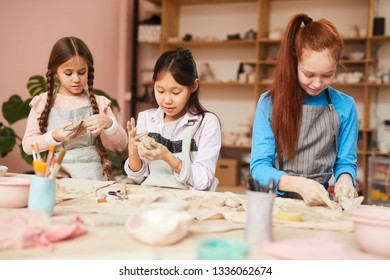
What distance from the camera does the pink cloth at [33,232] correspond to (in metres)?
0.89

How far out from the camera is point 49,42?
3.80m

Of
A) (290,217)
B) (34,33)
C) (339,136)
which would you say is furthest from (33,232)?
(34,33)

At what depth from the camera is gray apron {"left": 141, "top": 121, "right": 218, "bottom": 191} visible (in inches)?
66.3

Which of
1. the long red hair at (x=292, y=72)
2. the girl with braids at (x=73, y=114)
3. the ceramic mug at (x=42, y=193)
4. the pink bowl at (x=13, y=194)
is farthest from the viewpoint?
the girl with braids at (x=73, y=114)

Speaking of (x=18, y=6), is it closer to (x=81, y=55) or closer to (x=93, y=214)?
A: (x=81, y=55)

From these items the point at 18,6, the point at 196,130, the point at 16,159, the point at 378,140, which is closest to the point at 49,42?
the point at 18,6

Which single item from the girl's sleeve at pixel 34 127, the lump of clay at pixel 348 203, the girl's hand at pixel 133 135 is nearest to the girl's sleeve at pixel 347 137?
the lump of clay at pixel 348 203

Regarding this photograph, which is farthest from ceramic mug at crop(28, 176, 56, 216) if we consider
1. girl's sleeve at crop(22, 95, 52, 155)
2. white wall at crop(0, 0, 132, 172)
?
white wall at crop(0, 0, 132, 172)

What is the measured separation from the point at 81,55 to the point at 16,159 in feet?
6.59

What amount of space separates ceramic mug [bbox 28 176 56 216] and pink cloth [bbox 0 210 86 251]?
102mm

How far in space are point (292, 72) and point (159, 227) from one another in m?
0.88

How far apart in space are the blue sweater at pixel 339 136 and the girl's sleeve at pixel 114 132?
1.82ft

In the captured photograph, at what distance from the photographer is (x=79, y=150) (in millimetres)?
1936

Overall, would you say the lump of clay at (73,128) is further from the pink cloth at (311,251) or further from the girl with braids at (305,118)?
the pink cloth at (311,251)
